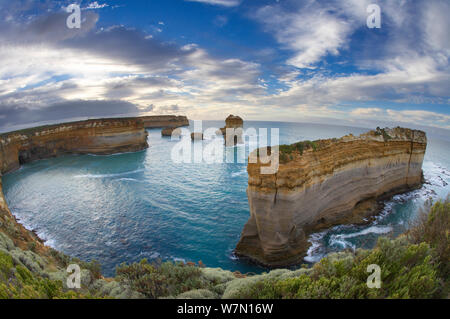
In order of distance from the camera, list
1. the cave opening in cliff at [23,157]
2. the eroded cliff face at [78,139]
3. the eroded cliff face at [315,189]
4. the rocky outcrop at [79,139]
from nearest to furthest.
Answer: the eroded cliff face at [315,189] < the cave opening in cliff at [23,157] < the eroded cliff face at [78,139] < the rocky outcrop at [79,139]

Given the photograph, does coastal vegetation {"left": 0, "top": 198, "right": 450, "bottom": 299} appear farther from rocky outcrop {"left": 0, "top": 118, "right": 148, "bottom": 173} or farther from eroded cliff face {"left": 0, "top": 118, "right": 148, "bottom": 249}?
rocky outcrop {"left": 0, "top": 118, "right": 148, "bottom": 173}

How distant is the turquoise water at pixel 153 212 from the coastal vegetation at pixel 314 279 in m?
2.40

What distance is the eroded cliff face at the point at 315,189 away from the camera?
45.2 ft

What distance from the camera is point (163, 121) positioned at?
119188 millimetres

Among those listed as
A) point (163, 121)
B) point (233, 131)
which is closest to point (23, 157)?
point (233, 131)

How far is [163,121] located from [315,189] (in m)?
113

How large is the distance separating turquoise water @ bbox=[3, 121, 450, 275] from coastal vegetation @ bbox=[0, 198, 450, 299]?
240 centimetres

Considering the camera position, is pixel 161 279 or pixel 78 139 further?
pixel 78 139

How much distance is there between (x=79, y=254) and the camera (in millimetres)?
14828

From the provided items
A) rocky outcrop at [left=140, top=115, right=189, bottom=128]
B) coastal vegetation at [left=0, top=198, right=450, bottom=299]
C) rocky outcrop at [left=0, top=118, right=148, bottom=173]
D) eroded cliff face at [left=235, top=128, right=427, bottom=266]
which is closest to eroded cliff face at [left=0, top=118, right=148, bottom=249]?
rocky outcrop at [left=0, top=118, right=148, bottom=173]

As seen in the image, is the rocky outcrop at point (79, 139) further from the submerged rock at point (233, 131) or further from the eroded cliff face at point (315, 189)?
the eroded cliff face at point (315, 189)

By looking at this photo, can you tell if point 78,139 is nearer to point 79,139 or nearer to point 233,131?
point 79,139

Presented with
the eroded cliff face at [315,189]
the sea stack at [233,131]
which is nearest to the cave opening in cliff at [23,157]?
the sea stack at [233,131]
